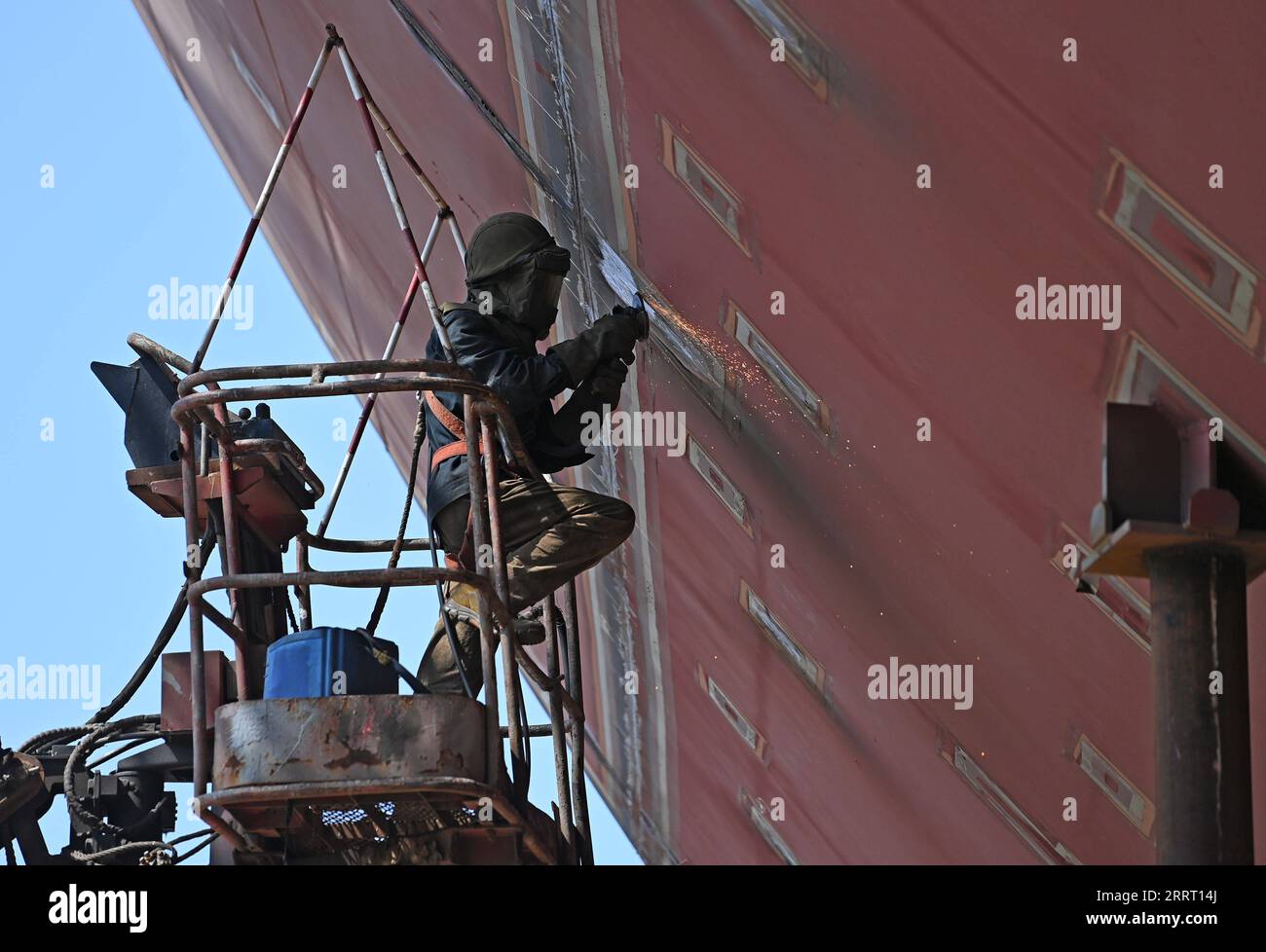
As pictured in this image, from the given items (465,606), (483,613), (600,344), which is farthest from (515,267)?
(483,613)

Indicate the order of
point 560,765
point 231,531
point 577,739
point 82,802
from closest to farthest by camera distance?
point 231,531 → point 560,765 → point 577,739 → point 82,802

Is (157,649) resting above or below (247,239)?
below

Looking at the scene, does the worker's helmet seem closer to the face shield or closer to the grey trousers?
the face shield

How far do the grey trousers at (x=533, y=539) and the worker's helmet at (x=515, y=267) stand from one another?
658 mm

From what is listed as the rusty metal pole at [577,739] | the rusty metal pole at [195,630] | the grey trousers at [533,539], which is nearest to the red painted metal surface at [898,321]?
the grey trousers at [533,539]

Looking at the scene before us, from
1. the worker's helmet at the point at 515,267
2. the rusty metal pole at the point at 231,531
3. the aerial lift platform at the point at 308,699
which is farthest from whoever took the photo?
the worker's helmet at the point at 515,267

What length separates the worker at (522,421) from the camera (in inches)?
259

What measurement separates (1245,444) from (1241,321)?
43 centimetres

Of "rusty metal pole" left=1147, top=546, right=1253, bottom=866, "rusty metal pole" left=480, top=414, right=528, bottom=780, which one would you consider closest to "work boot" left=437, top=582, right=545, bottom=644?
"rusty metal pole" left=480, top=414, right=528, bottom=780

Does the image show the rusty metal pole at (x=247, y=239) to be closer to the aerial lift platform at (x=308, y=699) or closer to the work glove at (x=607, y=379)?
the aerial lift platform at (x=308, y=699)

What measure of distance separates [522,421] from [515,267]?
541 mm

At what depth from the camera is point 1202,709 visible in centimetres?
532

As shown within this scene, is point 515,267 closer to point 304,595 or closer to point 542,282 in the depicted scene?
point 542,282
